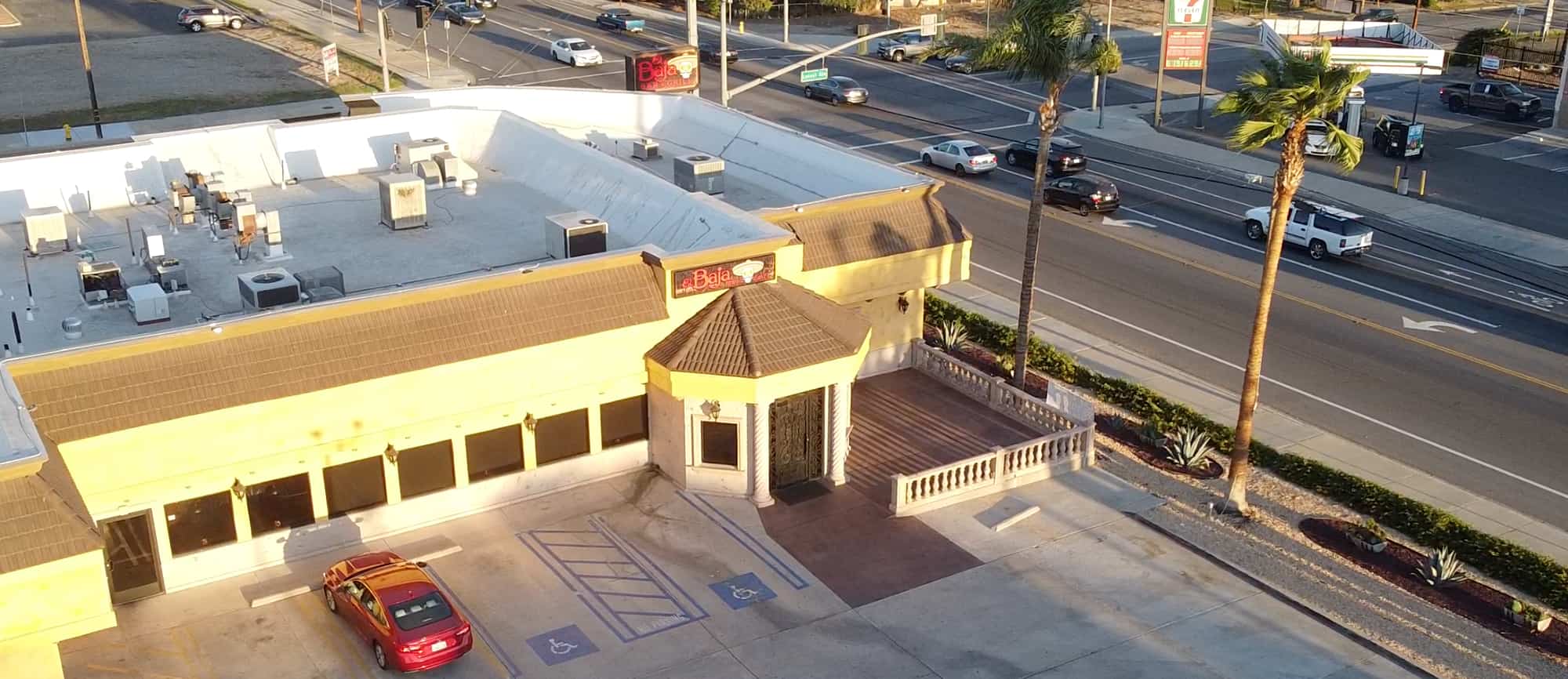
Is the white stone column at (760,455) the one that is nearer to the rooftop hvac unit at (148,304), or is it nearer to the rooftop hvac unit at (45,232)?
the rooftop hvac unit at (148,304)

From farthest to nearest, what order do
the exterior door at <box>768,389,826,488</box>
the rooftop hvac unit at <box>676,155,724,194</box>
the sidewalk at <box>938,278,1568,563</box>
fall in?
the rooftop hvac unit at <box>676,155,724,194</box>, the exterior door at <box>768,389,826,488</box>, the sidewalk at <box>938,278,1568,563</box>

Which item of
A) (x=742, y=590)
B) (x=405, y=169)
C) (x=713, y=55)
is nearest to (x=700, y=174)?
(x=405, y=169)

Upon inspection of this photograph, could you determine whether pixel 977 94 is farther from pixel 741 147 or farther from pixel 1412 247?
pixel 741 147

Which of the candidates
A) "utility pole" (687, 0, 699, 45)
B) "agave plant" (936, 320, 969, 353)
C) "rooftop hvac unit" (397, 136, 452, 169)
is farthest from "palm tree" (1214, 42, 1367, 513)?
"utility pole" (687, 0, 699, 45)

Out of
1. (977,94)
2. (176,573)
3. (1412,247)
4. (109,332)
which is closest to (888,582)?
(176,573)

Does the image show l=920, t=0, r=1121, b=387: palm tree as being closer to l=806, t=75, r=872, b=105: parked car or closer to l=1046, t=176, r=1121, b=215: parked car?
l=1046, t=176, r=1121, b=215: parked car

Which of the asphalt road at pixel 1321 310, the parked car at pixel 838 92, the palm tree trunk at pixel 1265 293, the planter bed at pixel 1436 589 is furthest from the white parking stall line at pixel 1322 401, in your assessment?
the parked car at pixel 838 92

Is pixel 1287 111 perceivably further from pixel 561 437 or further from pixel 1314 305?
pixel 1314 305

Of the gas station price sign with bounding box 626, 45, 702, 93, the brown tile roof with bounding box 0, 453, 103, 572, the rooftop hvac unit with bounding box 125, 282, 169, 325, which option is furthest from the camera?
the gas station price sign with bounding box 626, 45, 702, 93
